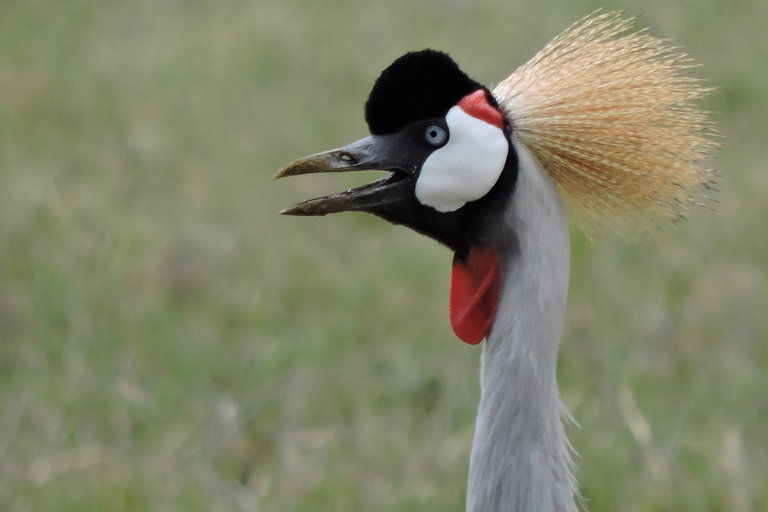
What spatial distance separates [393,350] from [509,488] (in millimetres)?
1598

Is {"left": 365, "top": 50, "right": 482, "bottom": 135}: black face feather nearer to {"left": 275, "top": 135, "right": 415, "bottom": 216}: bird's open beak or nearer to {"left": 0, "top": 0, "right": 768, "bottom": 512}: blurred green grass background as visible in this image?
{"left": 275, "top": 135, "right": 415, "bottom": 216}: bird's open beak

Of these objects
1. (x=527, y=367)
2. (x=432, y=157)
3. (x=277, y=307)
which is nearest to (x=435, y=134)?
(x=432, y=157)

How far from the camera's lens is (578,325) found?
3365mm

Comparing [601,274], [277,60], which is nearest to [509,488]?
[601,274]

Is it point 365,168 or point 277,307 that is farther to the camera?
point 277,307

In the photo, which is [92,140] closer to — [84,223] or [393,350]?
[84,223]

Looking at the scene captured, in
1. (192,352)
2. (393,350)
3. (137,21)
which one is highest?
(137,21)

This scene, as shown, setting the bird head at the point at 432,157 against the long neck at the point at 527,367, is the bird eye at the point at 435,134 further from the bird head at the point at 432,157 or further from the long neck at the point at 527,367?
the long neck at the point at 527,367

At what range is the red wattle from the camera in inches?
65.1

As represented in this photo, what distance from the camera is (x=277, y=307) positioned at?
3.47 meters

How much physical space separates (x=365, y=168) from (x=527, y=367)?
0.44 meters

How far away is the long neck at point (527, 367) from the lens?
1600 millimetres

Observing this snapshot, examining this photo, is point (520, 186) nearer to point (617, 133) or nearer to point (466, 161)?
point (466, 161)

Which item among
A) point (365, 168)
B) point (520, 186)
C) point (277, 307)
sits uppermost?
point (365, 168)
